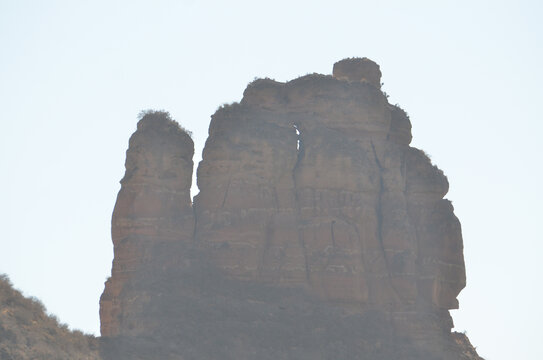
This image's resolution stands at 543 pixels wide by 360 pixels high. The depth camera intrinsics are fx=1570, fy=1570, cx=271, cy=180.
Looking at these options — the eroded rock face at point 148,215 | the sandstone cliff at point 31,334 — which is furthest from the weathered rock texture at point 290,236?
the sandstone cliff at point 31,334

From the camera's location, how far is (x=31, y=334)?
58.9 m

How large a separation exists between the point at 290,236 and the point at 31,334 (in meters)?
21.8

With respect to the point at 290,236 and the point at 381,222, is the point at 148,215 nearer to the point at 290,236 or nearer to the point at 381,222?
the point at 290,236

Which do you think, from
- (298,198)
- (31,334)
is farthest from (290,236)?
(31,334)

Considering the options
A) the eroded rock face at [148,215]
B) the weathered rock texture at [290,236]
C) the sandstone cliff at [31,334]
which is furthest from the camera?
the eroded rock face at [148,215]

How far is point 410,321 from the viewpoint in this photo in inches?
3078

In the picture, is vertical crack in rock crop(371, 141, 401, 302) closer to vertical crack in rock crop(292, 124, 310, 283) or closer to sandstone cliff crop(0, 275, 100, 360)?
vertical crack in rock crop(292, 124, 310, 283)

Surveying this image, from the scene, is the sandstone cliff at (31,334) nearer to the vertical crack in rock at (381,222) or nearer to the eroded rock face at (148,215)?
the eroded rock face at (148,215)

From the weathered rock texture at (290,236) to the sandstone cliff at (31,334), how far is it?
10.7 m

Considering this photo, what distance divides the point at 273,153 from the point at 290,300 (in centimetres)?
756

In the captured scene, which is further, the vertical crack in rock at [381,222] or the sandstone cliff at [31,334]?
the vertical crack in rock at [381,222]

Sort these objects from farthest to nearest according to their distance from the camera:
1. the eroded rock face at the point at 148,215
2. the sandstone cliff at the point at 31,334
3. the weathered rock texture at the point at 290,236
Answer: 1. the eroded rock face at the point at 148,215
2. the weathered rock texture at the point at 290,236
3. the sandstone cliff at the point at 31,334

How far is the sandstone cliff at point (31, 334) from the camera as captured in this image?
57.4 metres

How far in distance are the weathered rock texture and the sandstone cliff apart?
1071 cm
